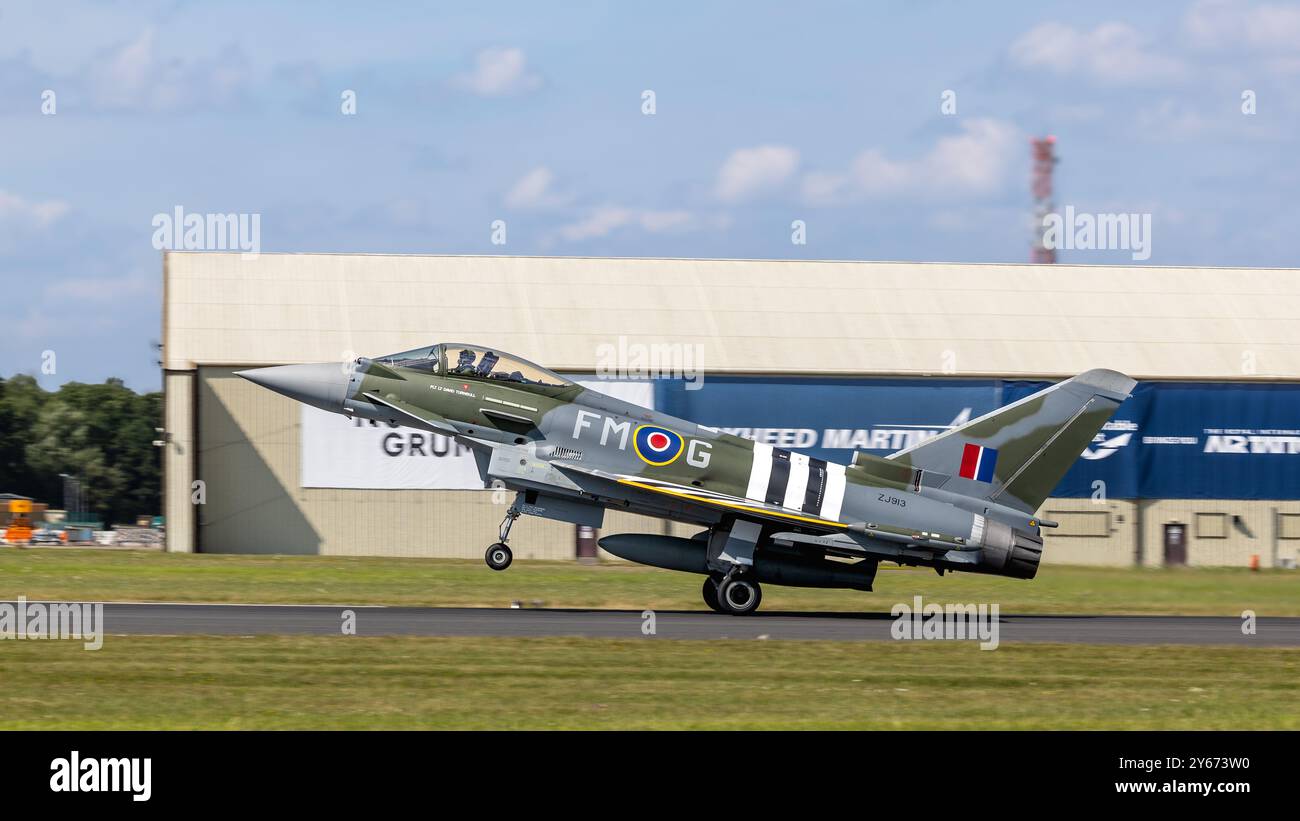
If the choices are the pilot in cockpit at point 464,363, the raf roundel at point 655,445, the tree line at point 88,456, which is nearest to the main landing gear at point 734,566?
the raf roundel at point 655,445

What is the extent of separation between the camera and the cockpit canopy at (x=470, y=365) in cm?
2219

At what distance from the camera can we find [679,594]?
27000 millimetres

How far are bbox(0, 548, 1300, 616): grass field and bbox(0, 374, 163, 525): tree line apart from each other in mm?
55089

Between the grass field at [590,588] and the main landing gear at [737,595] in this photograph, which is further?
the grass field at [590,588]

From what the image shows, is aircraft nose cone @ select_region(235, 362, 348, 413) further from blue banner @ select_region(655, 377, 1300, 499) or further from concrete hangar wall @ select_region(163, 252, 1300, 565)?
blue banner @ select_region(655, 377, 1300, 499)

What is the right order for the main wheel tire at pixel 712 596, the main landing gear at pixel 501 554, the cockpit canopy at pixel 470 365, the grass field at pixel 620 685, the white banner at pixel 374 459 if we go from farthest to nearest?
the white banner at pixel 374 459, the main wheel tire at pixel 712 596, the cockpit canopy at pixel 470 365, the main landing gear at pixel 501 554, the grass field at pixel 620 685

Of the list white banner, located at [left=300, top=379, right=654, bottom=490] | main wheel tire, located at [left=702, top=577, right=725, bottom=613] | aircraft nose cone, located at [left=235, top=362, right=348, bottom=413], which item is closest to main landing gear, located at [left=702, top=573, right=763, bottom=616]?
main wheel tire, located at [left=702, top=577, right=725, bottom=613]

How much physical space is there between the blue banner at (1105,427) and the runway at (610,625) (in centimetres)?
1706

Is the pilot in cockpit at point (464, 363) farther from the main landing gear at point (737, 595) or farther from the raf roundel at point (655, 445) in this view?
the main landing gear at point (737, 595)

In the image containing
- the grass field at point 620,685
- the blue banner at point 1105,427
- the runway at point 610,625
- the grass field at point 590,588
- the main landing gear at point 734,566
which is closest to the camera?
the grass field at point 620,685

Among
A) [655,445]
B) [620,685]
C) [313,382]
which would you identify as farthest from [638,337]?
[620,685]

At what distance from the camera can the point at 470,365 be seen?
73.1 feet

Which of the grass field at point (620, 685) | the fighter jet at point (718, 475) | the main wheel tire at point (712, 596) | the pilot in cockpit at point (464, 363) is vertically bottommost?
the grass field at point (620, 685)

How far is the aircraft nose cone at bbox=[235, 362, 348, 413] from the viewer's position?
2197 cm
